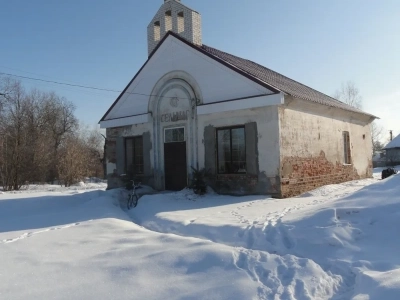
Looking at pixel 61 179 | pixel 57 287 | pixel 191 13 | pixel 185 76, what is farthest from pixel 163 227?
pixel 61 179

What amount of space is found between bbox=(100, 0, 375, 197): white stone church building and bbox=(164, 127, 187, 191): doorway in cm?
4

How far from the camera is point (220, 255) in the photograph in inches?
220

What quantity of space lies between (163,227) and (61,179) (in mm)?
27516

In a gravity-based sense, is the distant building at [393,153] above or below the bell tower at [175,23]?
below

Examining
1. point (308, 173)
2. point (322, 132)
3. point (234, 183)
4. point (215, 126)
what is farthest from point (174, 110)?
point (322, 132)

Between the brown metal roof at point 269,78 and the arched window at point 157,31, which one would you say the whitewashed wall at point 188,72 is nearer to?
the brown metal roof at point 269,78

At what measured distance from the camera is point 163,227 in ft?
29.1

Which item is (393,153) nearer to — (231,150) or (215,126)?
(231,150)

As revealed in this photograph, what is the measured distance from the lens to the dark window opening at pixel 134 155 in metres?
16.1

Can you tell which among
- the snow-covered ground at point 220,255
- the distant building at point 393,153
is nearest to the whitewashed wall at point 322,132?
the snow-covered ground at point 220,255

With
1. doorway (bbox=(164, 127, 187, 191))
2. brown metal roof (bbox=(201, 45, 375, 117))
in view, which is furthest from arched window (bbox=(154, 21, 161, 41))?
doorway (bbox=(164, 127, 187, 191))

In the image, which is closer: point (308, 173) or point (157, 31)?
point (308, 173)

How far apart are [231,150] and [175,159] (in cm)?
266

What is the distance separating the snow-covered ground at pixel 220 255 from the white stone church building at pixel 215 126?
299 centimetres
